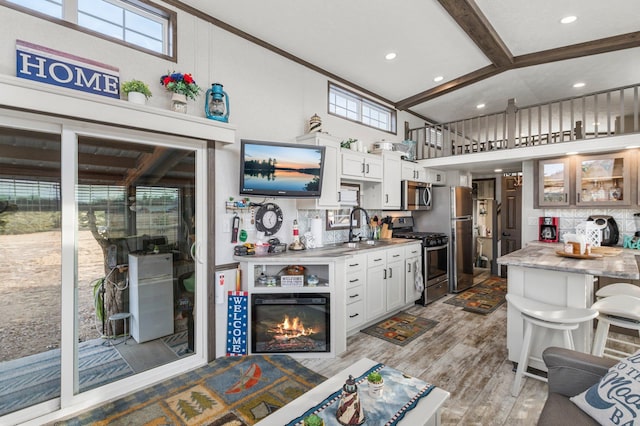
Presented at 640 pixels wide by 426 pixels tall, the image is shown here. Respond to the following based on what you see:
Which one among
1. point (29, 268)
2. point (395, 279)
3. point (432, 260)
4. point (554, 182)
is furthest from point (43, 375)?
point (554, 182)

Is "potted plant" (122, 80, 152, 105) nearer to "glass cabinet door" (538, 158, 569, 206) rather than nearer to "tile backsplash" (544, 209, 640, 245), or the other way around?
"glass cabinet door" (538, 158, 569, 206)

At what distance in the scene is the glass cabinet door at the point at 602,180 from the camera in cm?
378

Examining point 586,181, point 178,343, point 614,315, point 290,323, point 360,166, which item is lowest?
point 178,343

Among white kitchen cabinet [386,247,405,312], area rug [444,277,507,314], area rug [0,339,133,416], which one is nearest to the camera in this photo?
area rug [0,339,133,416]

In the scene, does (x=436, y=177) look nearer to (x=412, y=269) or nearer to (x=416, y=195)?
(x=416, y=195)

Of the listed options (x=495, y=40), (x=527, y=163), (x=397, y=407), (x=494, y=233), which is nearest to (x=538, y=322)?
(x=397, y=407)

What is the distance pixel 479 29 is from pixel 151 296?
431 cm

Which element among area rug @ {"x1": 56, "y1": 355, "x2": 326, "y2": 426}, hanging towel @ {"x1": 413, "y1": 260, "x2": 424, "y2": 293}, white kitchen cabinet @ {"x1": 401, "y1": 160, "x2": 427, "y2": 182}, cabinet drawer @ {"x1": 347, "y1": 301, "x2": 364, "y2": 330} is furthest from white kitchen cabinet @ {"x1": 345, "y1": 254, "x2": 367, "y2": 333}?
white kitchen cabinet @ {"x1": 401, "y1": 160, "x2": 427, "y2": 182}

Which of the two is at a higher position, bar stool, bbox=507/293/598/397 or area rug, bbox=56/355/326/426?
bar stool, bbox=507/293/598/397

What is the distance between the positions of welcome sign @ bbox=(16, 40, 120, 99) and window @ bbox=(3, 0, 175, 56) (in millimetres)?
295

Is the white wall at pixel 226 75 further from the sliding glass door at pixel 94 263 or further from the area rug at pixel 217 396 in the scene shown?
the area rug at pixel 217 396

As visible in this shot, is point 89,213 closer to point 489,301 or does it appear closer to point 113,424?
point 113,424

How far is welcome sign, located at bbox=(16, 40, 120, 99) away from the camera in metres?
1.93

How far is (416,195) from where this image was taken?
500 cm
